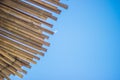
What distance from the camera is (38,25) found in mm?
1202

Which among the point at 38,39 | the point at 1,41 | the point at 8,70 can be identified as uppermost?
the point at 38,39

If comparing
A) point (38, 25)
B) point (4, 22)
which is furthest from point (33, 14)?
point (4, 22)

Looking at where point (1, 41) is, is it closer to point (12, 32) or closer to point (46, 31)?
point (12, 32)

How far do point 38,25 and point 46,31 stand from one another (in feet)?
0.18

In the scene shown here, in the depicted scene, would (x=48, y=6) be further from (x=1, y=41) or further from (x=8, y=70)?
(x=8, y=70)

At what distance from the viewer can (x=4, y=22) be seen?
4.01 feet

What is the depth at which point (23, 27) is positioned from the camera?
1220mm

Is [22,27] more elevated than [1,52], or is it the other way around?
[22,27]

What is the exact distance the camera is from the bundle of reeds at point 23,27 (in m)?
1.19

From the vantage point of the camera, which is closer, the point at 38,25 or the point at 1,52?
the point at 38,25

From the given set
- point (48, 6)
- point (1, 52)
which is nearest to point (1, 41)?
point (1, 52)

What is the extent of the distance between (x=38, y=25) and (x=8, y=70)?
0.37m

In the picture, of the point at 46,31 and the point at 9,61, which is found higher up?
the point at 46,31

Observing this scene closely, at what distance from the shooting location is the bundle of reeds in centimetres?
119
